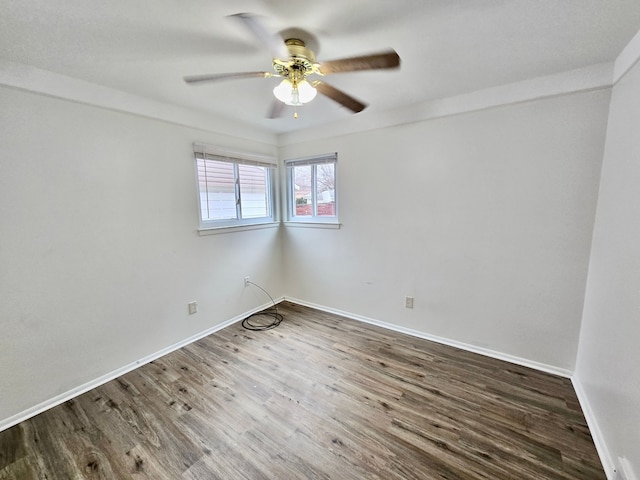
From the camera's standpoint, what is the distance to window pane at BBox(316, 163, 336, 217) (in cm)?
324

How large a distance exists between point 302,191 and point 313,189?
0.67 feet

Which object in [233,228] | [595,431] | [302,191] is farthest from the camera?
[302,191]

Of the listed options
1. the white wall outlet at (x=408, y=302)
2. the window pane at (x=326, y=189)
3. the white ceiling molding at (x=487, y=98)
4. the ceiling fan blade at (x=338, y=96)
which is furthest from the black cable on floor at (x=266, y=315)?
the ceiling fan blade at (x=338, y=96)

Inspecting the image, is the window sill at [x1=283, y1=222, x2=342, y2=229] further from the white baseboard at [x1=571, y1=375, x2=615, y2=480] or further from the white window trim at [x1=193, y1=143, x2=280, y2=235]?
the white baseboard at [x1=571, y1=375, x2=615, y2=480]

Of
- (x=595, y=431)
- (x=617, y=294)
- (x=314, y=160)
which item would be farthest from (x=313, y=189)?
(x=595, y=431)

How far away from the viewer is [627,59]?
1526 mm

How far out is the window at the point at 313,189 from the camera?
3.24 metres

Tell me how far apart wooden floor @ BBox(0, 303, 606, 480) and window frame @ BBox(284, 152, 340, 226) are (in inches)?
63.2

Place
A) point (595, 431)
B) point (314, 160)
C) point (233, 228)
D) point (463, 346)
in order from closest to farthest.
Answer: point (595, 431) → point (463, 346) → point (233, 228) → point (314, 160)

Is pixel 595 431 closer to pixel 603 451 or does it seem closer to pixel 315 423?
pixel 603 451

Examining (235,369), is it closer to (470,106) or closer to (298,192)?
(298,192)

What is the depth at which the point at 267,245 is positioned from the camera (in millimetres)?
3557

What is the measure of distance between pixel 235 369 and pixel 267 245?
1648 mm

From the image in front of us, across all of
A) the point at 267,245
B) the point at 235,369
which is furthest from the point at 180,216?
the point at 235,369
